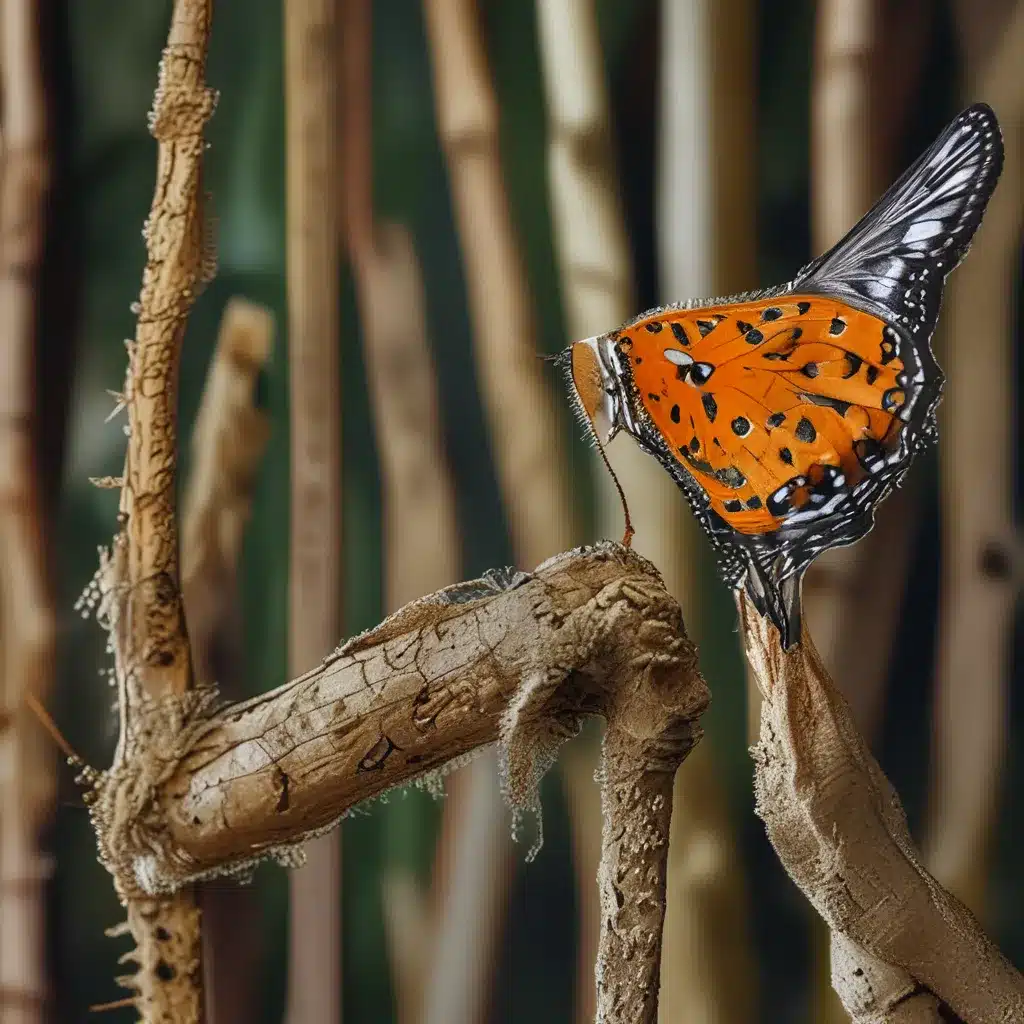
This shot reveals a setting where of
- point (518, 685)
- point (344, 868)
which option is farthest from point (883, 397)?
point (344, 868)

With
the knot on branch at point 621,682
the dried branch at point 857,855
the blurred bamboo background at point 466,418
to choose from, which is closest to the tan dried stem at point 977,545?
the blurred bamboo background at point 466,418

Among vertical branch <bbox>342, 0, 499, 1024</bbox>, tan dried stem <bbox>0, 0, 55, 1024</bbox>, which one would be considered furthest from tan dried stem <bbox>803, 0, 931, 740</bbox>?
tan dried stem <bbox>0, 0, 55, 1024</bbox>

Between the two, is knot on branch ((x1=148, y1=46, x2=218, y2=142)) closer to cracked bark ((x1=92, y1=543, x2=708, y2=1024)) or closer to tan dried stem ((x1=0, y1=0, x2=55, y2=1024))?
tan dried stem ((x1=0, y1=0, x2=55, y2=1024))

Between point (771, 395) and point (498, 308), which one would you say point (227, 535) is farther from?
point (771, 395)

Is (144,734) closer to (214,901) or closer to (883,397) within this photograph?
Answer: (214,901)

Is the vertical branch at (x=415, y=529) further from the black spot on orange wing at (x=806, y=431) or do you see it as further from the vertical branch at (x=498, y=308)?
the black spot on orange wing at (x=806, y=431)

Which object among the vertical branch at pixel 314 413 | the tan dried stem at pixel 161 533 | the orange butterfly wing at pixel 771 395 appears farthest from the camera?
the vertical branch at pixel 314 413

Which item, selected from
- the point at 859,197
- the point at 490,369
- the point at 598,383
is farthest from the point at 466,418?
the point at 859,197
